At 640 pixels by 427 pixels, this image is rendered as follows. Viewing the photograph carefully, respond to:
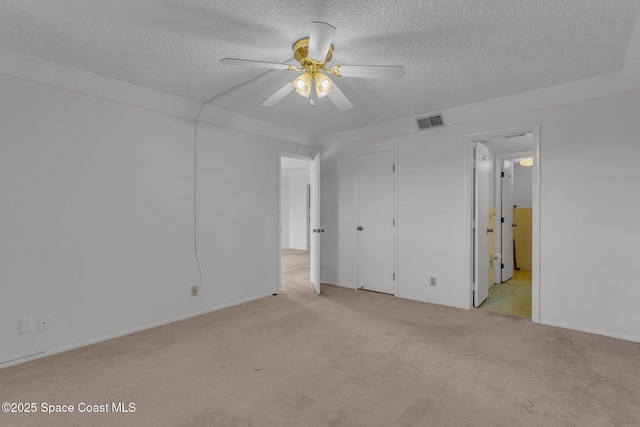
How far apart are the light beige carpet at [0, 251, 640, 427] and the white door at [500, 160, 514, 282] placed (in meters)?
2.18

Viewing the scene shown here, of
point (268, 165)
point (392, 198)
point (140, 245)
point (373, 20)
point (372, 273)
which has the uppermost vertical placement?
point (373, 20)

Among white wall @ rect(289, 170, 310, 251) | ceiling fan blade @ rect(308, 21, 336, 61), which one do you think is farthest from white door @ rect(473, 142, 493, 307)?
white wall @ rect(289, 170, 310, 251)

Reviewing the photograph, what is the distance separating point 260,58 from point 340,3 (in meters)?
0.92

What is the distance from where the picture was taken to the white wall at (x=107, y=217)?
249 cm

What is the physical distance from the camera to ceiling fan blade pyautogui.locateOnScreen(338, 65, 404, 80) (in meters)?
2.05

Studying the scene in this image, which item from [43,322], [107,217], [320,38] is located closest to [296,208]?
[107,217]

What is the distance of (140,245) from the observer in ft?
10.5

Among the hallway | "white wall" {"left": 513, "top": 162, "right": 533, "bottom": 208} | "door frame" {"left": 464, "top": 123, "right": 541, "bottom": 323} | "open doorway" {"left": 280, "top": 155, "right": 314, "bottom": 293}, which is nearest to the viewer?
"door frame" {"left": 464, "top": 123, "right": 541, "bottom": 323}

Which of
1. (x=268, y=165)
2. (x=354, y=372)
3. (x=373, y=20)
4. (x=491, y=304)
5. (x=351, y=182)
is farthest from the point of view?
(x=351, y=182)

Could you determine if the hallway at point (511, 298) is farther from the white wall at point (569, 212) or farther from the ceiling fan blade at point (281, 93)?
the ceiling fan blade at point (281, 93)

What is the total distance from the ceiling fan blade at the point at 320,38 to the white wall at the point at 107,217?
7.12ft

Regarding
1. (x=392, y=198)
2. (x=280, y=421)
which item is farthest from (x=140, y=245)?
(x=392, y=198)

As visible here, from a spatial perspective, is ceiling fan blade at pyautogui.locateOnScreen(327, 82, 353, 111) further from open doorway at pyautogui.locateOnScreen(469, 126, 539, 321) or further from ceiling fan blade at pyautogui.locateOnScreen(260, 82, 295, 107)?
open doorway at pyautogui.locateOnScreen(469, 126, 539, 321)

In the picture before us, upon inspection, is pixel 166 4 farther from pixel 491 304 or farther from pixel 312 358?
pixel 491 304
